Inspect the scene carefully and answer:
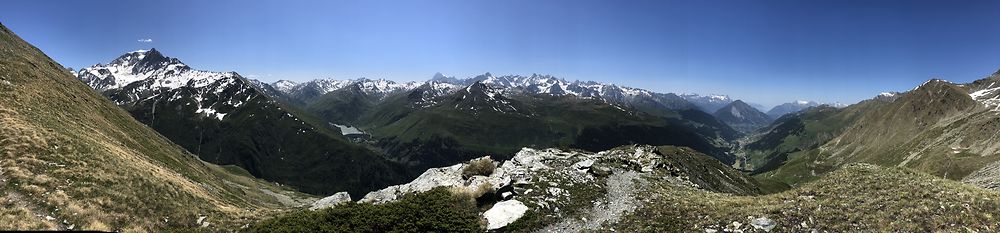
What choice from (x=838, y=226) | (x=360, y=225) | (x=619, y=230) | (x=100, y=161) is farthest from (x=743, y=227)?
(x=100, y=161)

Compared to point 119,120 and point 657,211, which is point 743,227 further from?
point 119,120

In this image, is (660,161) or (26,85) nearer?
(660,161)

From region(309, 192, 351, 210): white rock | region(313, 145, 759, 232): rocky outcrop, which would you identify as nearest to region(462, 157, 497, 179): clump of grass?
region(313, 145, 759, 232): rocky outcrop

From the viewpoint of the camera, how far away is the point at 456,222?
26969mm

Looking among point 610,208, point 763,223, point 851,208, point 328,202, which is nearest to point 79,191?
point 328,202

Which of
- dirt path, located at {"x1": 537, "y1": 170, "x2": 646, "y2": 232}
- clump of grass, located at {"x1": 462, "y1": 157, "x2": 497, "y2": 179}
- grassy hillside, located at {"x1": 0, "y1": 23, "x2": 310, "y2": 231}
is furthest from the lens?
clump of grass, located at {"x1": 462, "y1": 157, "x2": 497, "y2": 179}

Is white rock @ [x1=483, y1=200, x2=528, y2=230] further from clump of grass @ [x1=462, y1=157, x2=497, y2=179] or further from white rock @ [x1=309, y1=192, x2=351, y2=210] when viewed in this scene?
white rock @ [x1=309, y1=192, x2=351, y2=210]

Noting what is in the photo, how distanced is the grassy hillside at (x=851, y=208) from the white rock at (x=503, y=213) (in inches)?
230

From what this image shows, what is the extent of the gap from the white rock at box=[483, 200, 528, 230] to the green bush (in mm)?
741

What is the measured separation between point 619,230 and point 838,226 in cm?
1015

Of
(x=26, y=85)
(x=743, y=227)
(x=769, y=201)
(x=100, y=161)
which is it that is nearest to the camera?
(x=743, y=227)

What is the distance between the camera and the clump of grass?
44.8m

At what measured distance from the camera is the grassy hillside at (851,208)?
65.2 feet

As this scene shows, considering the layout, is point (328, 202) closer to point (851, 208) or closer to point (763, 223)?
point (763, 223)
